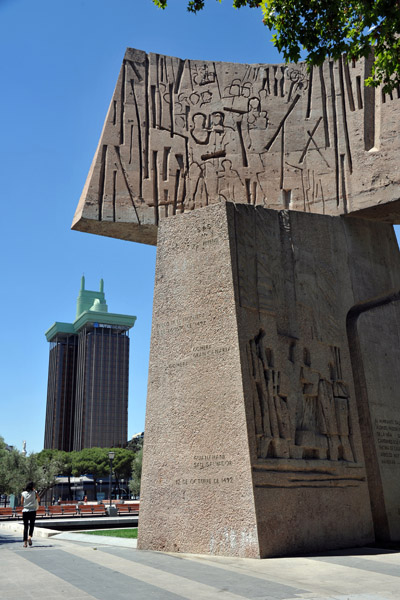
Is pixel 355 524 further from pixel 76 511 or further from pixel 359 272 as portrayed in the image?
pixel 76 511

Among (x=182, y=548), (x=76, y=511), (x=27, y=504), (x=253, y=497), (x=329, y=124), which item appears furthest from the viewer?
(x=76, y=511)

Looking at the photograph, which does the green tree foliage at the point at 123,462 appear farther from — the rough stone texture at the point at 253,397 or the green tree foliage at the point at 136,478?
the rough stone texture at the point at 253,397

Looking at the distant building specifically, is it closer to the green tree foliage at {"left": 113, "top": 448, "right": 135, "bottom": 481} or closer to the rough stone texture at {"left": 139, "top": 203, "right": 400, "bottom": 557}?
the green tree foliage at {"left": 113, "top": 448, "right": 135, "bottom": 481}

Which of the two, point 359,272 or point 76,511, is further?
point 76,511

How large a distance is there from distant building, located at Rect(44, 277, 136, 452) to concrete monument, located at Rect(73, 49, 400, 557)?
84.6 metres

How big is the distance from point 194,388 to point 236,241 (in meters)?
2.70

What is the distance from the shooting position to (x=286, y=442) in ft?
32.9

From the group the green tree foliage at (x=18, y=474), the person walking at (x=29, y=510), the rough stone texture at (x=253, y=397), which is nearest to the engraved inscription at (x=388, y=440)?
the rough stone texture at (x=253, y=397)

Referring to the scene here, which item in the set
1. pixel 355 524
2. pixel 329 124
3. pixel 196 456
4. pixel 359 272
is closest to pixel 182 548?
pixel 196 456

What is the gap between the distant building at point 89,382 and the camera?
95.7m

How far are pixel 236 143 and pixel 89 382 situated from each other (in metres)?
86.9

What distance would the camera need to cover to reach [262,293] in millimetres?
10719

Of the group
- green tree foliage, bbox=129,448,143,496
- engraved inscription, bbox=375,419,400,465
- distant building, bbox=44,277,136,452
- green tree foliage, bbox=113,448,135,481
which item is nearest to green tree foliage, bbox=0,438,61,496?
green tree foliage, bbox=129,448,143,496

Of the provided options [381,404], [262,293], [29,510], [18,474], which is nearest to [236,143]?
[262,293]
